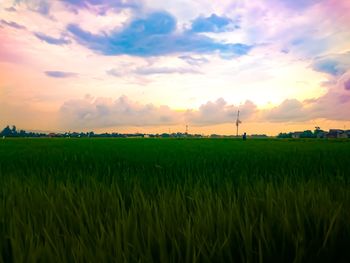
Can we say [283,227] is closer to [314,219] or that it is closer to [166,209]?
[314,219]

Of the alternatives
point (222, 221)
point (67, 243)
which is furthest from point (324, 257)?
point (67, 243)

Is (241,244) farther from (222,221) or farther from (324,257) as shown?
(324,257)

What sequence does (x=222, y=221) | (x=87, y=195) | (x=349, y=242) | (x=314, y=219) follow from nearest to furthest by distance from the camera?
(x=349, y=242)
(x=222, y=221)
(x=314, y=219)
(x=87, y=195)

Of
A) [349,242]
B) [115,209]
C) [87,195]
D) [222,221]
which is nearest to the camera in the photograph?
[349,242]

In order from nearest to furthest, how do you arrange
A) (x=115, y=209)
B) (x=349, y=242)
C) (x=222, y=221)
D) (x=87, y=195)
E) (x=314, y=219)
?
1. (x=349, y=242)
2. (x=222, y=221)
3. (x=314, y=219)
4. (x=115, y=209)
5. (x=87, y=195)

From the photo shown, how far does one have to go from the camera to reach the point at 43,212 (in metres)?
2.01

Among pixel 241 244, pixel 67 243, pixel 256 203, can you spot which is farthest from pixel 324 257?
pixel 67 243

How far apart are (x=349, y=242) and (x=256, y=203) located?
2.05 ft

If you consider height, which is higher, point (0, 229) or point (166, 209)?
point (166, 209)

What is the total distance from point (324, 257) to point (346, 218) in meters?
0.47

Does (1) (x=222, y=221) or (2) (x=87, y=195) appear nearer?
(1) (x=222, y=221)

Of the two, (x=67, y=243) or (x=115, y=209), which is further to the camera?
(x=115, y=209)

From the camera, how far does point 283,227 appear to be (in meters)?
1.47

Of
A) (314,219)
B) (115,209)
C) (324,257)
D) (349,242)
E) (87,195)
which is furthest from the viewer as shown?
(87,195)
